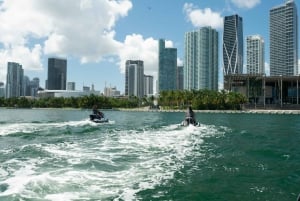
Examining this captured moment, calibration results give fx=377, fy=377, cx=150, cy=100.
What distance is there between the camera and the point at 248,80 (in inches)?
7047

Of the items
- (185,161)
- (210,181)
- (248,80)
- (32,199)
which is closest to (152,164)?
(185,161)

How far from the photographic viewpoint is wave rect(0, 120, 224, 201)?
1619 centimetres

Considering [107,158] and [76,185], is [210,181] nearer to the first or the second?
[76,185]

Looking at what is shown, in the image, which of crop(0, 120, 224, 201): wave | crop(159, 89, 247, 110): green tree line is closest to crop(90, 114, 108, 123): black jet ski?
crop(0, 120, 224, 201): wave

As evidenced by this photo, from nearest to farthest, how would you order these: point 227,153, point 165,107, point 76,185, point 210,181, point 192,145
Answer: point 76,185 → point 210,181 → point 227,153 → point 192,145 → point 165,107

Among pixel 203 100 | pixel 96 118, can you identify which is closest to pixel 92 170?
pixel 96 118

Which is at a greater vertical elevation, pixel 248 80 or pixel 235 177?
pixel 248 80

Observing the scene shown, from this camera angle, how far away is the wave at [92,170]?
637 inches

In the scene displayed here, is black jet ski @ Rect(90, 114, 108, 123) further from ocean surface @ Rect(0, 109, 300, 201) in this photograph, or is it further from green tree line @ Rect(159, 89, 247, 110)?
green tree line @ Rect(159, 89, 247, 110)

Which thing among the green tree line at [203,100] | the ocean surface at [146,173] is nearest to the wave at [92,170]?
the ocean surface at [146,173]

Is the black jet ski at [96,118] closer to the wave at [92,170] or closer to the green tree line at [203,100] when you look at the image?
the wave at [92,170]

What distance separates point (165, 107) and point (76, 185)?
Answer: 176 meters

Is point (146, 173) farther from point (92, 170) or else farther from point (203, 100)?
point (203, 100)

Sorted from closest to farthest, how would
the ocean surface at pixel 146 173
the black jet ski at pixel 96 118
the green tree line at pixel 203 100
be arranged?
the ocean surface at pixel 146 173
the black jet ski at pixel 96 118
the green tree line at pixel 203 100
